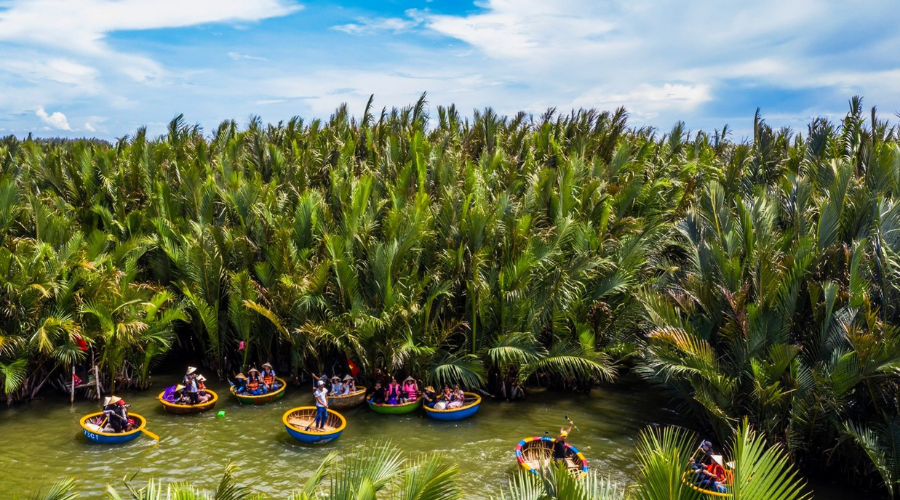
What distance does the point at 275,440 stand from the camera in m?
15.3

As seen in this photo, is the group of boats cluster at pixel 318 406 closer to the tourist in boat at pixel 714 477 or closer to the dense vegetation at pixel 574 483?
the tourist in boat at pixel 714 477

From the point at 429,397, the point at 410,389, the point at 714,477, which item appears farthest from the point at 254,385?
the point at 714,477

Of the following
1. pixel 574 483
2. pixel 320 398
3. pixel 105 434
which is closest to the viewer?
pixel 574 483

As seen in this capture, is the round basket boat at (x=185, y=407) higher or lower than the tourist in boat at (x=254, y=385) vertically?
Answer: lower

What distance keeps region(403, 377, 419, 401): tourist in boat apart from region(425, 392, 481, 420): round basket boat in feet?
1.60

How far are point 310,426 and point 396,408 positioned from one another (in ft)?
7.61

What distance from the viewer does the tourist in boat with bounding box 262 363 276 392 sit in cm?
1761

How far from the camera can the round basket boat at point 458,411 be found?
16078 millimetres

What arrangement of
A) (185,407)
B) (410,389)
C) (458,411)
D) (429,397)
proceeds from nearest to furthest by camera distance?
(458,411), (185,407), (429,397), (410,389)

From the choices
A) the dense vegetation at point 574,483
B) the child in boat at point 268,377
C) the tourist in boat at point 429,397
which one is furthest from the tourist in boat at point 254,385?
the dense vegetation at point 574,483

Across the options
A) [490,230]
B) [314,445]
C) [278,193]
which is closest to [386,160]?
[278,193]

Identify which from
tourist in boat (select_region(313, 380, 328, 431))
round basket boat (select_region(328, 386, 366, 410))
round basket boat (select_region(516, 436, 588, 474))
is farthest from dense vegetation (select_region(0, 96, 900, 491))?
round basket boat (select_region(516, 436, 588, 474))

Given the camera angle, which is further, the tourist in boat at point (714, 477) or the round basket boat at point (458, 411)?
the round basket boat at point (458, 411)

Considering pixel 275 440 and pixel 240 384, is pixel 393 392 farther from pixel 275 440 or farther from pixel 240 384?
pixel 240 384
